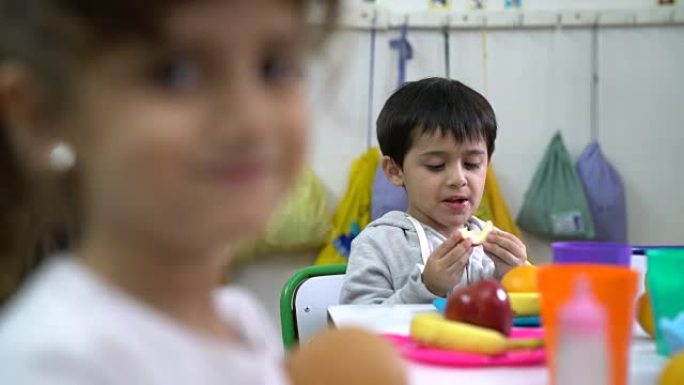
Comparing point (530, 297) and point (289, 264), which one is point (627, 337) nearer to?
point (530, 297)

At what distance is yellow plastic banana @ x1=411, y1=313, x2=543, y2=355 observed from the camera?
792 mm

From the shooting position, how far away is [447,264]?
1271 mm

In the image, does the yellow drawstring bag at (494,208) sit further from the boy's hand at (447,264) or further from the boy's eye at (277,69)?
the boy's eye at (277,69)

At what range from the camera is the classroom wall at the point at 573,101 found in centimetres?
263

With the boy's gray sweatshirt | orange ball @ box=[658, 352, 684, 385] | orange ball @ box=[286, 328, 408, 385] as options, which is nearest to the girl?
orange ball @ box=[286, 328, 408, 385]

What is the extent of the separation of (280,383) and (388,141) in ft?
3.78

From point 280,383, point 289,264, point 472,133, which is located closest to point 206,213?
point 280,383

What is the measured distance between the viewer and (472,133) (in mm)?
1578

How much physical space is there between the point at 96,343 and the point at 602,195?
91.2 inches

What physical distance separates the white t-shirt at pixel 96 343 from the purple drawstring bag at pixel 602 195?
7.19 ft

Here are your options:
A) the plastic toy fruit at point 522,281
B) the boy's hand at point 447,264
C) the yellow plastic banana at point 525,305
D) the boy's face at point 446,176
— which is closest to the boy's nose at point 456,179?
the boy's face at point 446,176

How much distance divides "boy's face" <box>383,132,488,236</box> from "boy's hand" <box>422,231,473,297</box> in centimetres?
28

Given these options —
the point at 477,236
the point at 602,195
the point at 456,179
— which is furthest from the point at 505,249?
the point at 602,195

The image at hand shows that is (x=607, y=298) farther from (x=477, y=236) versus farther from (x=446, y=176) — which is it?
(x=446, y=176)
